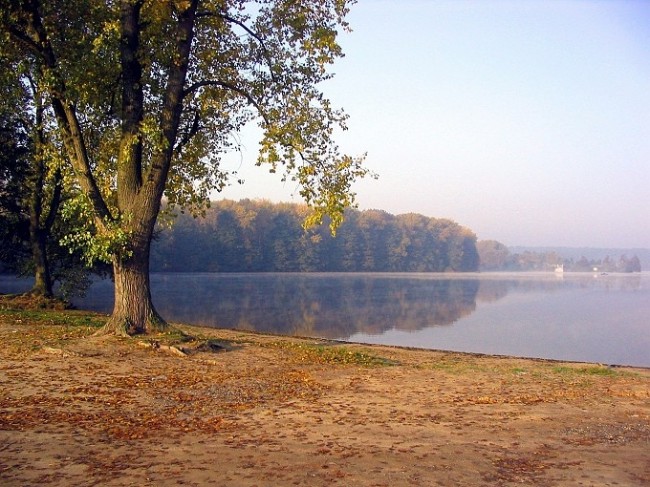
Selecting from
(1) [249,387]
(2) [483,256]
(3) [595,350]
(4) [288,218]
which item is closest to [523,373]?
(1) [249,387]

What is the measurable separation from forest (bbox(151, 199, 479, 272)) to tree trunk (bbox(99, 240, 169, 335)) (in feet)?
214

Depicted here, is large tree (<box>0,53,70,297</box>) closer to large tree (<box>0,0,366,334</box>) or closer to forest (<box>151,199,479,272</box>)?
large tree (<box>0,0,366,334</box>)

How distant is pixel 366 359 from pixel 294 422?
5.93m

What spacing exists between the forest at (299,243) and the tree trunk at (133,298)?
65293mm

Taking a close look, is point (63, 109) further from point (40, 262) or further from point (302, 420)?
point (40, 262)

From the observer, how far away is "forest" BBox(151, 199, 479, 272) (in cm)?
9631

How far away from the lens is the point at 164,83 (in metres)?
17.4

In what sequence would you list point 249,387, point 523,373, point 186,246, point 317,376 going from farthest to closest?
point 186,246 < point 523,373 < point 317,376 < point 249,387

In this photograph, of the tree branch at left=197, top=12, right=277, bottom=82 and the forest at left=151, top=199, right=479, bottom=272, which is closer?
the tree branch at left=197, top=12, right=277, bottom=82

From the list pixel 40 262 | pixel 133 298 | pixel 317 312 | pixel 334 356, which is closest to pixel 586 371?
pixel 334 356

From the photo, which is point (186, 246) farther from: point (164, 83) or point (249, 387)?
point (249, 387)

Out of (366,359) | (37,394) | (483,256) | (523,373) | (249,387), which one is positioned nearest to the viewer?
(37,394)

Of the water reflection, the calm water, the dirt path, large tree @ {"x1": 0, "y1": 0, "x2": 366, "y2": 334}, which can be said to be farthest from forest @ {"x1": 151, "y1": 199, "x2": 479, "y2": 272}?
the dirt path

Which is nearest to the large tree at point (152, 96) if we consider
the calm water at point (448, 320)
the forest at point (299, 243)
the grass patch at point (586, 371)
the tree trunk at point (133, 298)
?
the tree trunk at point (133, 298)
